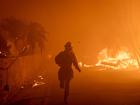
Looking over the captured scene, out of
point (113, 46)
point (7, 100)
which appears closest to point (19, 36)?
point (113, 46)

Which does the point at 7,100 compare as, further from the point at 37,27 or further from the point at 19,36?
the point at 37,27

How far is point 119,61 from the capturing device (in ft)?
93.8

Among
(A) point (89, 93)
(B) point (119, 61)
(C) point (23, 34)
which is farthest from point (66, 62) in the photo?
(B) point (119, 61)

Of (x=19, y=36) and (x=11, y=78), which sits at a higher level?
(x=19, y=36)

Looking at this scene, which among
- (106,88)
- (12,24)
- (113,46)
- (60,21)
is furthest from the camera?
(60,21)

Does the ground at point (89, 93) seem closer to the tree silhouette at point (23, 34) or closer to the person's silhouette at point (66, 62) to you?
the person's silhouette at point (66, 62)

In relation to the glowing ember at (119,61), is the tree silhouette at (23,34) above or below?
above

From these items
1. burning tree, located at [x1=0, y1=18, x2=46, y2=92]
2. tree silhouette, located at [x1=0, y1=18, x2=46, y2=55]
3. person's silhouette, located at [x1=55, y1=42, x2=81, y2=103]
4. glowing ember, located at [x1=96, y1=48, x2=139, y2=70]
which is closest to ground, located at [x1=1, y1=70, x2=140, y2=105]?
person's silhouette, located at [x1=55, y1=42, x2=81, y2=103]

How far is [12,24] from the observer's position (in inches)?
1102

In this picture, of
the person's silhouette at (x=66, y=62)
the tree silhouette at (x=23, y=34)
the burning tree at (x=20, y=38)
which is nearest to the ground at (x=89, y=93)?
the person's silhouette at (x=66, y=62)

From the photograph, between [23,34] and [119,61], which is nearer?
[23,34]

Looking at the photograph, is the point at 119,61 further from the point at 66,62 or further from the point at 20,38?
the point at 66,62

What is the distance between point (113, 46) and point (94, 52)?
2.16 metres

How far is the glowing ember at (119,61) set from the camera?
27797mm
